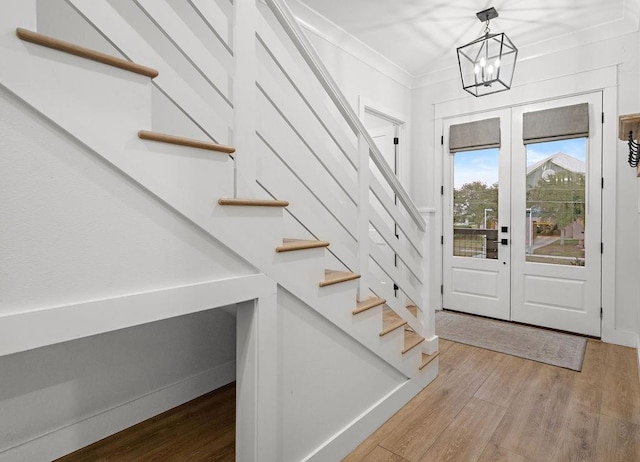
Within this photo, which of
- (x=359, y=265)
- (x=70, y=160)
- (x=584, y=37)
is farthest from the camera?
(x=584, y=37)

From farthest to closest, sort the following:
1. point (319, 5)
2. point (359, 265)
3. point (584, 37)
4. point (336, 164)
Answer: point (584, 37) < point (319, 5) < point (359, 265) < point (336, 164)

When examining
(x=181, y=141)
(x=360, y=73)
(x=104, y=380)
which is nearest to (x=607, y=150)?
(x=360, y=73)

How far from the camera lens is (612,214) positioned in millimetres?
3307

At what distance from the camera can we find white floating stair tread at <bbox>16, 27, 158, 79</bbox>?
88 cm

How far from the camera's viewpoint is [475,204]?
163 inches

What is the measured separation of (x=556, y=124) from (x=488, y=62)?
995mm

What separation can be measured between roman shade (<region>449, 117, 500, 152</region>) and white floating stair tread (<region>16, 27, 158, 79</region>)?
3.70 metres

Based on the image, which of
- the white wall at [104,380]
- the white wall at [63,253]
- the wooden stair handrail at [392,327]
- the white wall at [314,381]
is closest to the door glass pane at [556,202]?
the wooden stair handrail at [392,327]

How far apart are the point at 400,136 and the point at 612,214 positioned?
216cm

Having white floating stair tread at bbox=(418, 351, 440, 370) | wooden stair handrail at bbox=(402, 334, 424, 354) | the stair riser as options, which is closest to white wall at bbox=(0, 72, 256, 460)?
the stair riser

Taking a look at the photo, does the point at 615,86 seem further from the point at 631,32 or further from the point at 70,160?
the point at 70,160

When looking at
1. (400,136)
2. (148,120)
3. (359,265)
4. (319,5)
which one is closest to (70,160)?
(148,120)

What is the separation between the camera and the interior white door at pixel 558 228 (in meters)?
3.43

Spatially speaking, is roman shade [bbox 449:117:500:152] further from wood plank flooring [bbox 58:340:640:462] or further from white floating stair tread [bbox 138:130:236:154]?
white floating stair tread [bbox 138:130:236:154]
